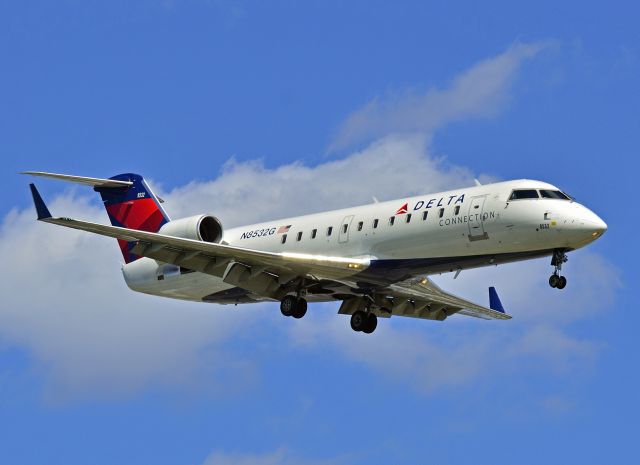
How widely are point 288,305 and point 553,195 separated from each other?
7807 millimetres

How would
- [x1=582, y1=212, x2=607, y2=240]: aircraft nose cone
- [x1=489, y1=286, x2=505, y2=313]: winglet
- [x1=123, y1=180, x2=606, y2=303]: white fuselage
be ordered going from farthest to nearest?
[x1=489, y1=286, x2=505, y2=313]: winglet < [x1=123, y1=180, x2=606, y2=303]: white fuselage < [x1=582, y1=212, x2=607, y2=240]: aircraft nose cone

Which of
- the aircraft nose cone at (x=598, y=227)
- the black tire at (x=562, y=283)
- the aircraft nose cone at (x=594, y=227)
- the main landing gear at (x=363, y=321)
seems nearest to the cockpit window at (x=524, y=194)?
the aircraft nose cone at (x=594, y=227)

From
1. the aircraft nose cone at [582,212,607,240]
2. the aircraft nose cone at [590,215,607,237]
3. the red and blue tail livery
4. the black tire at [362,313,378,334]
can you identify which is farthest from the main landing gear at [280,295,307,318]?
the aircraft nose cone at [590,215,607,237]

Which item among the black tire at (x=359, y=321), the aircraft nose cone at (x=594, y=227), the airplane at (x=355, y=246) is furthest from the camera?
the black tire at (x=359, y=321)

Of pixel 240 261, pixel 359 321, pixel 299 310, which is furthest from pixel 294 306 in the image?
pixel 359 321

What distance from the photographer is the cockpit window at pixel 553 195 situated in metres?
32.4

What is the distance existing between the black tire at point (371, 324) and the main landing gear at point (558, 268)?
23.7 feet

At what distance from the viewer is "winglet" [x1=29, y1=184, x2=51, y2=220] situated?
107 feet

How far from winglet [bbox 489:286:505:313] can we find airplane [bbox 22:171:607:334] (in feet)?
0.14

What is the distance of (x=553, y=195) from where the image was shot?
32.5 m

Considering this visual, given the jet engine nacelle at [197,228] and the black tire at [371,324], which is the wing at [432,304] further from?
the jet engine nacelle at [197,228]

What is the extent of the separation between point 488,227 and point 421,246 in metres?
1.84

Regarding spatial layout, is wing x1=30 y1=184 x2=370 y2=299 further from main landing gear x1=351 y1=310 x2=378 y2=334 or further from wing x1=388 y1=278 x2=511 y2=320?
wing x1=388 y1=278 x2=511 y2=320

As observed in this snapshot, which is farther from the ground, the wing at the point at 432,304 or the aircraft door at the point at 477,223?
the wing at the point at 432,304
